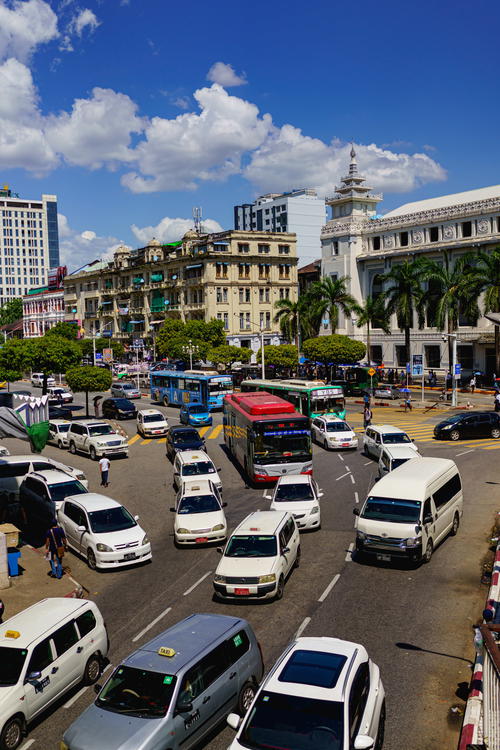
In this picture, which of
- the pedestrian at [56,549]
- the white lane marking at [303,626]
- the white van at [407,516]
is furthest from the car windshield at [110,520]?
the white lane marking at [303,626]

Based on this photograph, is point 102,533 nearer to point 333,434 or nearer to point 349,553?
point 349,553

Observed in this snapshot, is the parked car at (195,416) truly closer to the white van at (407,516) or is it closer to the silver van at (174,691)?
the white van at (407,516)

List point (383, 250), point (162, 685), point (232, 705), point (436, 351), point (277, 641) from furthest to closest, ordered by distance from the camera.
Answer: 1. point (383, 250)
2. point (436, 351)
3. point (277, 641)
4. point (232, 705)
5. point (162, 685)

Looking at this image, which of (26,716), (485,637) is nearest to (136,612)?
(26,716)

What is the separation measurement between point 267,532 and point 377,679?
23.2ft

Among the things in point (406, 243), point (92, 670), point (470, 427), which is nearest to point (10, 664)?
point (92, 670)

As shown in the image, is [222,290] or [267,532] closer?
[267,532]

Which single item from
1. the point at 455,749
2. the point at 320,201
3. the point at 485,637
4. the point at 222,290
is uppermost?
the point at 320,201

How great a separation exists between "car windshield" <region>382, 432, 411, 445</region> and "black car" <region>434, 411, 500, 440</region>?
718cm

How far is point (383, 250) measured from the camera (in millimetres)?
82562

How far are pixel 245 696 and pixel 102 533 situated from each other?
959cm

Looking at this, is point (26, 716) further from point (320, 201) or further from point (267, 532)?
point (320, 201)

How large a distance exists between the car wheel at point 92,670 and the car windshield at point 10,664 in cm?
157

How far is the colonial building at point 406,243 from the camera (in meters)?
71.5
